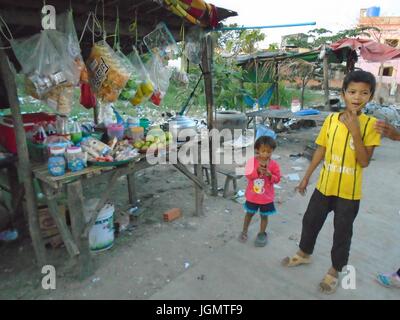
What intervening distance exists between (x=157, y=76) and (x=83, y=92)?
746 millimetres

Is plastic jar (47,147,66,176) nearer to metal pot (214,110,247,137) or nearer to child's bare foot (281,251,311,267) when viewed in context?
child's bare foot (281,251,311,267)

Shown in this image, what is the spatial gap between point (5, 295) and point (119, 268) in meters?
0.87

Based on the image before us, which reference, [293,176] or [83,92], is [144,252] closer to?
[83,92]

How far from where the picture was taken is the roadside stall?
2.29 metres

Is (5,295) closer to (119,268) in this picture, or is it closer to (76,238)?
(76,238)

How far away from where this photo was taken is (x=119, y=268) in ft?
8.82

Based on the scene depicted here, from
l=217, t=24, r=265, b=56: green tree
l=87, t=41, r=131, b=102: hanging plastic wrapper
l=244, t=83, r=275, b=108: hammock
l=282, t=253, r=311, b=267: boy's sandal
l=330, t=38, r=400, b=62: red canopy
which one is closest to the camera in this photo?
l=87, t=41, r=131, b=102: hanging plastic wrapper

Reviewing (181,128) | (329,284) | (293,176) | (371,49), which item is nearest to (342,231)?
(329,284)

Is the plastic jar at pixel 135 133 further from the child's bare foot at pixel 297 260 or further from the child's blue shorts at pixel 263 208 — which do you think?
the child's bare foot at pixel 297 260

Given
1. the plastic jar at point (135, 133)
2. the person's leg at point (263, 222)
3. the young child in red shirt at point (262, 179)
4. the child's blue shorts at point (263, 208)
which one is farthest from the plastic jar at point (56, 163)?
the person's leg at point (263, 222)

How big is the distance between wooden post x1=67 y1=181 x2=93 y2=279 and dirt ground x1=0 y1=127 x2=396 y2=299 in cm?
10

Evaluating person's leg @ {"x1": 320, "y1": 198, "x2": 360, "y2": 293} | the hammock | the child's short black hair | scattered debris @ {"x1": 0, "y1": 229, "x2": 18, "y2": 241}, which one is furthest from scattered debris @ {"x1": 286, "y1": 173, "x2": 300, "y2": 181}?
the hammock
